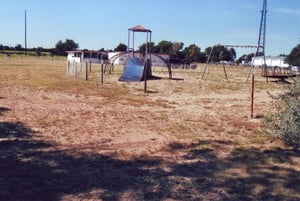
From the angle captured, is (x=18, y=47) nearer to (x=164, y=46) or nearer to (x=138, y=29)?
(x=164, y=46)

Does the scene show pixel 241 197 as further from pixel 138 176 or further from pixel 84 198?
pixel 84 198

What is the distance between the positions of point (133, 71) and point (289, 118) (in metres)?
20.3

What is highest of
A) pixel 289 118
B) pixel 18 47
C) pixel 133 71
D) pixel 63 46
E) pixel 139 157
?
pixel 63 46

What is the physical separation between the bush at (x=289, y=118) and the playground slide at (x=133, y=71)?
18156mm

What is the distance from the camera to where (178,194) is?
501 centimetres

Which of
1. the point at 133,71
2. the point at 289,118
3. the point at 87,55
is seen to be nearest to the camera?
the point at 289,118

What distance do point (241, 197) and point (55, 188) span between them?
2.26 m

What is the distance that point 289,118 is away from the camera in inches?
299

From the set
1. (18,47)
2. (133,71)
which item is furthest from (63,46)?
(133,71)

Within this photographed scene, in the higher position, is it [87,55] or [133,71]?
[87,55]

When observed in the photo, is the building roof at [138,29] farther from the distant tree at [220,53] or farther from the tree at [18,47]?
the tree at [18,47]

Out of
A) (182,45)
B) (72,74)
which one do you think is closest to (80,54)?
(182,45)

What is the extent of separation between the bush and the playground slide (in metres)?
18.2

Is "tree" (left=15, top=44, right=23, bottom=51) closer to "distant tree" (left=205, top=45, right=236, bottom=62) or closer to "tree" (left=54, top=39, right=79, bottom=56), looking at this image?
"tree" (left=54, top=39, right=79, bottom=56)
